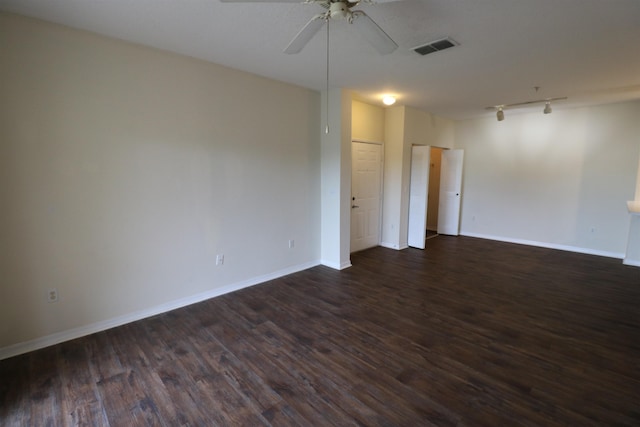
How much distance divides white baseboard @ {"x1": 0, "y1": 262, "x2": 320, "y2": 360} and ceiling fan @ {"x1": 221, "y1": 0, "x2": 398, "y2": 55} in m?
2.81

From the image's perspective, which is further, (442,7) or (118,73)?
(118,73)

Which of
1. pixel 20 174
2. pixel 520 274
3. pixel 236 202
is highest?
pixel 20 174

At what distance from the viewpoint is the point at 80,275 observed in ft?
8.90

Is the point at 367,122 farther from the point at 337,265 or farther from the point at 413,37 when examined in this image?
the point at 413,37

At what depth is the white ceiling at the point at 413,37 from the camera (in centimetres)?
217

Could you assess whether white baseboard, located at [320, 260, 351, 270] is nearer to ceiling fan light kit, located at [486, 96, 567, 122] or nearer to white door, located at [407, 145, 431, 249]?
white door, located at [407, 145, 431, 249]

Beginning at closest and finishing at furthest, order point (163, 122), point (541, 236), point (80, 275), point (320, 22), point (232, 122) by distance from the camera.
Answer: point (320, 22)
point (80, 275)
point (163, 122)
point (232, 122)
point (541, 236)

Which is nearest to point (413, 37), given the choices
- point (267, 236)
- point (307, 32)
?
point (307, 32)

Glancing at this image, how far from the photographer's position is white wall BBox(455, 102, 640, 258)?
16.7 feet

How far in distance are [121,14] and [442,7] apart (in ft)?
7.99

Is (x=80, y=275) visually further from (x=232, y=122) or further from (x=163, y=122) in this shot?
(x=232, y=122)

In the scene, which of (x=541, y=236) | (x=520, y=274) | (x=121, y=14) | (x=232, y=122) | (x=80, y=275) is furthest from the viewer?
(x=541, y=236)

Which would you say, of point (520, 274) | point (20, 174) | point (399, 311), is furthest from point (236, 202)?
point (520, 274)

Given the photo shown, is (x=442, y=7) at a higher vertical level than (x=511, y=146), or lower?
higher
